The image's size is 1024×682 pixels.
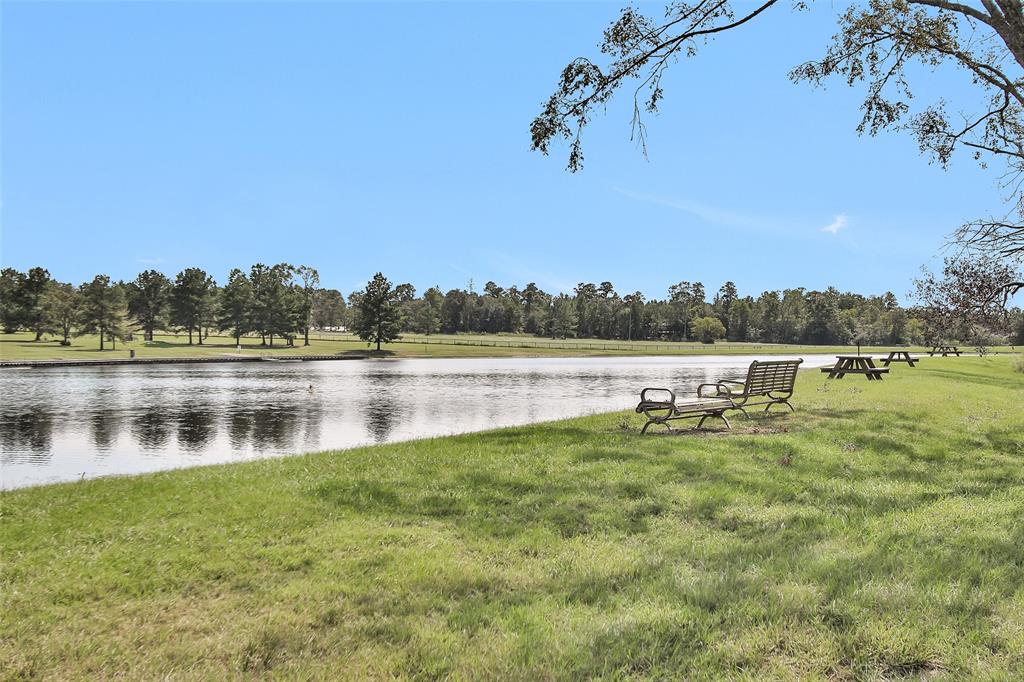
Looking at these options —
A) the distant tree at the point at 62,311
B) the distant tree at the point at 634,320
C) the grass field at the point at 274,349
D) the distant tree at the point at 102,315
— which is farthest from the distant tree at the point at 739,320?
the distant tree at the point at 62,311

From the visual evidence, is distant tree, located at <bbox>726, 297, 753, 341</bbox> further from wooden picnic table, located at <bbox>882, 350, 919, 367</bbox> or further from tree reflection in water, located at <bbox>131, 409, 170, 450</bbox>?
tree reflection in water, located at <bbox>131, 409, 170, 450</bbox>

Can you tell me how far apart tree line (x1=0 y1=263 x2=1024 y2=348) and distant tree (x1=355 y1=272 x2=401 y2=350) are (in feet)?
0.47

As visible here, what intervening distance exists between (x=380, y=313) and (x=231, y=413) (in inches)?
2469

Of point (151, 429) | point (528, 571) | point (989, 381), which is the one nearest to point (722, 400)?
point (528, 571)

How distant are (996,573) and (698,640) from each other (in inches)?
106

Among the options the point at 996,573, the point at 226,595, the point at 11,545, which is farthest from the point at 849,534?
the point at 11,545

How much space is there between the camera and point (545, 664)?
326 cm

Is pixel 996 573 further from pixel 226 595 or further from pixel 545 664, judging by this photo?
pixel 226 595

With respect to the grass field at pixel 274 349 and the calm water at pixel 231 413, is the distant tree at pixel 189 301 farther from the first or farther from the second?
the calm water at pixel 231 413

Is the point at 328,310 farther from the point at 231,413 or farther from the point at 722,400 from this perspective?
the point at 722,400

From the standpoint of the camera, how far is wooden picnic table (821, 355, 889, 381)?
2595 cm

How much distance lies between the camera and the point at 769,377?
1409 centimetres

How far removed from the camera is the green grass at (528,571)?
338 cm

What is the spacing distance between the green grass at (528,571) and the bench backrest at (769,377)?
4.85 meters
